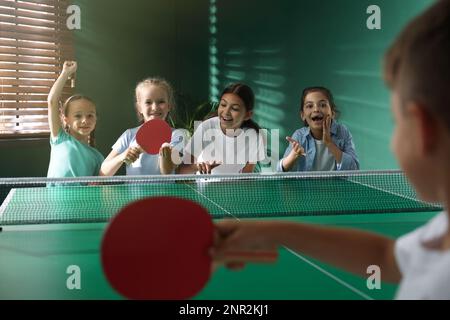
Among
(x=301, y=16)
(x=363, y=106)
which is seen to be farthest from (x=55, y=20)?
(x=363, y=106)

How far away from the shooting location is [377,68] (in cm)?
605

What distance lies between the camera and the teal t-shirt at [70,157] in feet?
14.2

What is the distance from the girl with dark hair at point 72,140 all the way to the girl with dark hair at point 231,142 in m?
0.77

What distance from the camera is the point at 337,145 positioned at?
472cm

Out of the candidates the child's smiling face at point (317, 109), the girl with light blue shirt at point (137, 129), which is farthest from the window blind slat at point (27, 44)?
the child's smiling face at point (317, 109)

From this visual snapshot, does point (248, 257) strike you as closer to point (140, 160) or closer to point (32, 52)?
point (140, 160)

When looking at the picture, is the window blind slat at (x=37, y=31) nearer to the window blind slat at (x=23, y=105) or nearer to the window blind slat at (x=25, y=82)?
the window blind slat at (x=25, y=82)

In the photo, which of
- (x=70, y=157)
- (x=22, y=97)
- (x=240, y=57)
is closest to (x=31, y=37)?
(x=22, y=97)

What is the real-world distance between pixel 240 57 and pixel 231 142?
10.7 ft

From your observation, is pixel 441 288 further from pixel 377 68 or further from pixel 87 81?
pixel 87 81

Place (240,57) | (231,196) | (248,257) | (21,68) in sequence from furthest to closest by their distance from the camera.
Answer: (240,57), (21,68), (231,196), (248,257)

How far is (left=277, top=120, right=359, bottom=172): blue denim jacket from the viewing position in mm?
4578

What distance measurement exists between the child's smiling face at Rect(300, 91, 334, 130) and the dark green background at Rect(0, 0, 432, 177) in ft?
4.31
